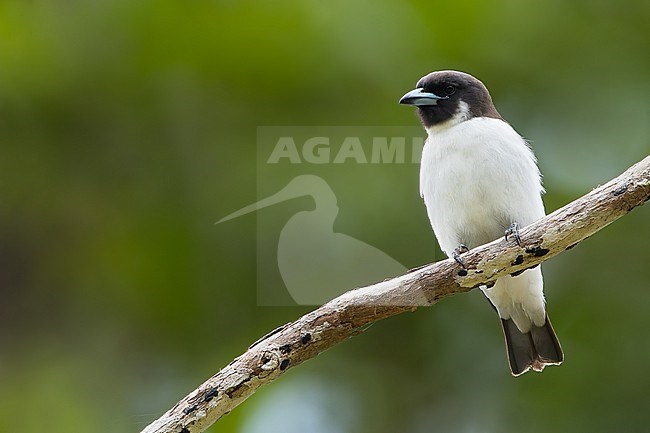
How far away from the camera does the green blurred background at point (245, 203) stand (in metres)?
4.78

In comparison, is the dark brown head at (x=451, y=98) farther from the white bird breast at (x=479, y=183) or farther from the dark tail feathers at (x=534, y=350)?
the dark tail feathers at (x=534, y=350)

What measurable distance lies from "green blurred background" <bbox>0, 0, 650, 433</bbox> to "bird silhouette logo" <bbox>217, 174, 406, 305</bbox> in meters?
0.12

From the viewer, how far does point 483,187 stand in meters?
4.07

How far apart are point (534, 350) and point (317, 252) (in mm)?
1194

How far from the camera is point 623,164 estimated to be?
497 centimetres

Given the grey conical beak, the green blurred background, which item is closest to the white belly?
the grey conical beak

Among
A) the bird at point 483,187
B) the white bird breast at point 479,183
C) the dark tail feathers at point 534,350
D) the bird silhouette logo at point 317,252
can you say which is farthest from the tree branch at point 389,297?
the bird silhouette logo at point 317,252

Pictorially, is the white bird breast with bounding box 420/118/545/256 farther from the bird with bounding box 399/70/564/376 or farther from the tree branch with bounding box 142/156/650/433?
the tree branch with bounding box 142/156/650/433

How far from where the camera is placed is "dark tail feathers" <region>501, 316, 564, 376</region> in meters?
4.39

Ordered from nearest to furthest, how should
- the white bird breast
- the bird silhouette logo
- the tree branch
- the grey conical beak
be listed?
1. the tree branch
2. the white bird breast
3. the grey conical beak
4. the bird silhouette logo

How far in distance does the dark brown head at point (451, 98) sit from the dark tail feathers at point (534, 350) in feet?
3.32

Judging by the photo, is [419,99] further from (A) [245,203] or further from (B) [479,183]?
(A) [245,203]


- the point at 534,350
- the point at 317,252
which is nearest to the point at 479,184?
the point at 534,350

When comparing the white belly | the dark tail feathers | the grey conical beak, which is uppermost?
the grey conical beak
